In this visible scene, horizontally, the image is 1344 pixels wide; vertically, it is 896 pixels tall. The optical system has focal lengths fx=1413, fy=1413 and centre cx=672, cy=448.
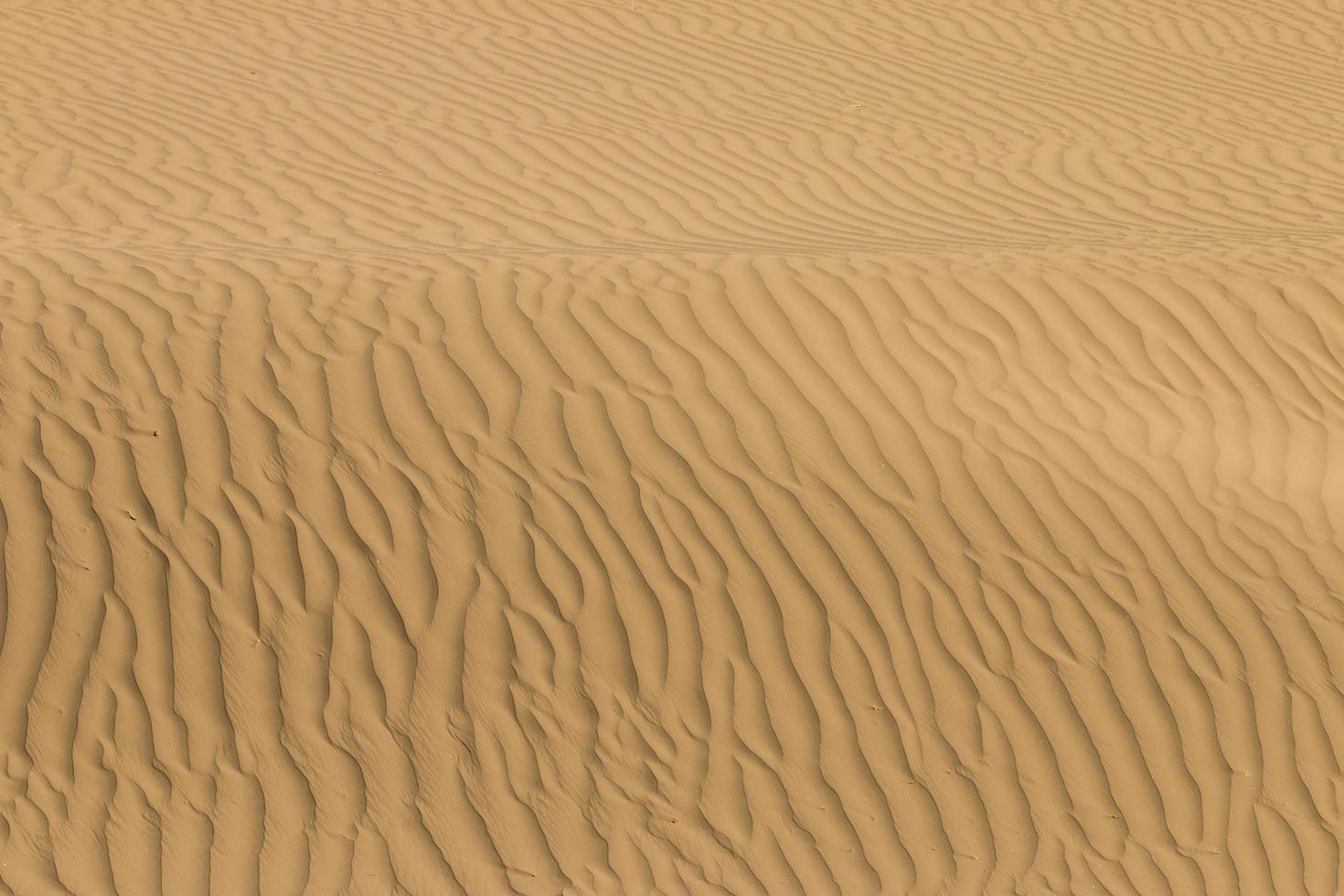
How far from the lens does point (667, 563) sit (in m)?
5.08

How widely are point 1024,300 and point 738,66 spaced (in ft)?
20.4

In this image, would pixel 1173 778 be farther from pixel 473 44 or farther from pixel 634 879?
pixel 473 44

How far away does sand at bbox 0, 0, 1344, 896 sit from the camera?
14.5ft

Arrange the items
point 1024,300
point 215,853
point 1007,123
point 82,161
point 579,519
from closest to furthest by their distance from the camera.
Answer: point 215,853 → point 579,519 → point 1024,300 → point 82,161 → point 1007,123

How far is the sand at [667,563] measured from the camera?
4422mm

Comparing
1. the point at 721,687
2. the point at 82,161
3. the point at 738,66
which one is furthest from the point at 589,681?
the point at 738,66

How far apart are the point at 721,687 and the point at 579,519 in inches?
32.8

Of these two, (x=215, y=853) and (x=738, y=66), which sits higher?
(x=738, y=66)

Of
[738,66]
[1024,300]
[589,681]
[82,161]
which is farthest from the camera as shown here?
[738,66]

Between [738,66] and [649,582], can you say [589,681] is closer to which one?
[649,582]

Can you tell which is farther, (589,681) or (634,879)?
→ (589,681)

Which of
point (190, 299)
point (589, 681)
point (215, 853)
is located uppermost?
point (190, 299)

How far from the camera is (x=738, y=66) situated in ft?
39.2

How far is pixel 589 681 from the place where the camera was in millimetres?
4730
